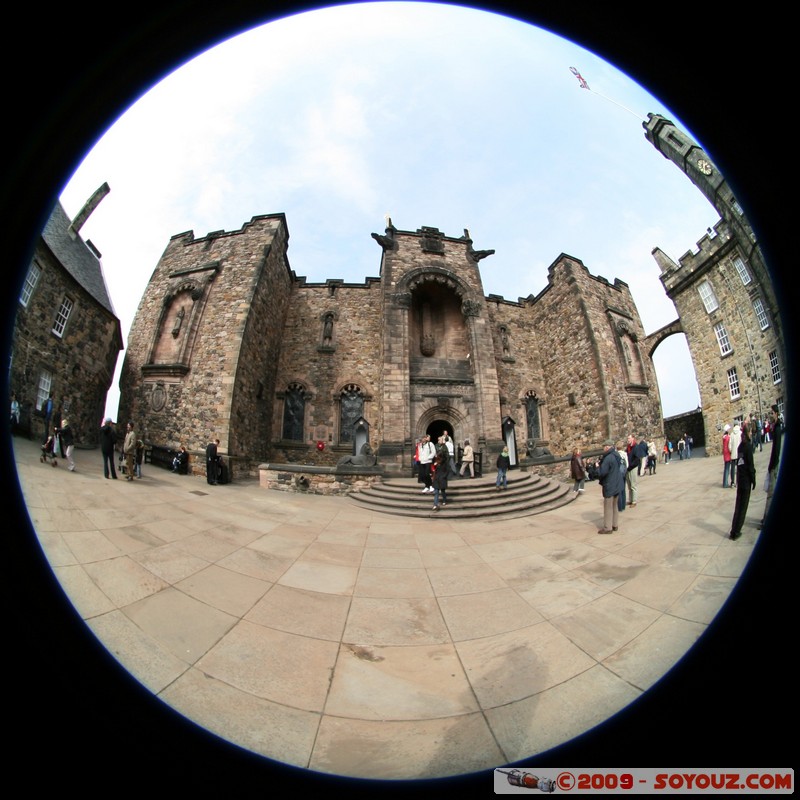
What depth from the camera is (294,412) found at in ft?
37.7

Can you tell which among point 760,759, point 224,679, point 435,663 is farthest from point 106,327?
point 760,759

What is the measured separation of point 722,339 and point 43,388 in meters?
3.27

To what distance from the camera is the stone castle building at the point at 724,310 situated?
3.44ft

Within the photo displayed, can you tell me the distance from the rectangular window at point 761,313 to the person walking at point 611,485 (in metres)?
1.62

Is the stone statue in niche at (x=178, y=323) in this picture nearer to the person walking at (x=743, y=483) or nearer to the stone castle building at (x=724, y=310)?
the stone castle building at (x=724, y=310)

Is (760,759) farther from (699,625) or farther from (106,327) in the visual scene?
(106,327)

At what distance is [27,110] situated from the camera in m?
0.81

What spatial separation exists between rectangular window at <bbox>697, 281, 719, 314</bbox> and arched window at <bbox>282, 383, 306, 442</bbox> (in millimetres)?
11119

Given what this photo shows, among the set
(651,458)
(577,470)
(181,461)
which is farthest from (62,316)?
(577,470)

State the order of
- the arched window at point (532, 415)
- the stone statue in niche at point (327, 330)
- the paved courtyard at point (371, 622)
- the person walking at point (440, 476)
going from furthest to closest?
the arched window at point (532, 415) → the stone statue in niche at point (327, 330) → the person walking at point (440, 476) → the paved courtyard at point (371, 622)

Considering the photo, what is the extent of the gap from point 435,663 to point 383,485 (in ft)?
17.2

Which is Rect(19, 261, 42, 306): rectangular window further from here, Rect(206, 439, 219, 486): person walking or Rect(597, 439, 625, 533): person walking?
Rect(597, 439, 625, 533): person walking

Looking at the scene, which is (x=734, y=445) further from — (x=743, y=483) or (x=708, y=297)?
(x=708, y=297)

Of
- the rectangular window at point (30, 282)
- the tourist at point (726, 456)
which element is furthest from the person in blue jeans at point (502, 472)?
the rectangular window at point (30, 282)
